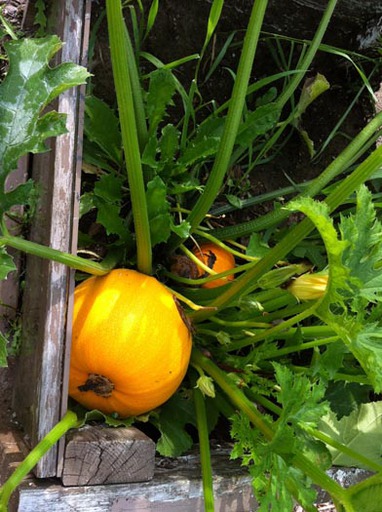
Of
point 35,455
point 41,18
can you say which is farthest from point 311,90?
point 35,455

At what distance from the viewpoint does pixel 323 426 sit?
1.73 metres

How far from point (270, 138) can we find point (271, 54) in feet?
0.91

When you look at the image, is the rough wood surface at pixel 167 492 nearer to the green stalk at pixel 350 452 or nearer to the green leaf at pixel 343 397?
the green leaf at pixel 343 397

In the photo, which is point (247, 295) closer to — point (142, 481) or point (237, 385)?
point (237, 385)

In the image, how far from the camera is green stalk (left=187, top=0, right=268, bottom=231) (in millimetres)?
1293

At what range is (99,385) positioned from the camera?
4.77 feet

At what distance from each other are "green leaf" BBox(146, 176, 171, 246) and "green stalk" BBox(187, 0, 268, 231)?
0.38 feet

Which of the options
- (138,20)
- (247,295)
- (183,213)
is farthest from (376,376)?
(138,20)

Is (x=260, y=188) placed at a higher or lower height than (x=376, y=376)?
higher

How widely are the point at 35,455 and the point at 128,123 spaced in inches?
25.9

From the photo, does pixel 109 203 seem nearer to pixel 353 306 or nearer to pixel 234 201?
pixel 234 201

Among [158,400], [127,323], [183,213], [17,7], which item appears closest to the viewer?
[127,323]

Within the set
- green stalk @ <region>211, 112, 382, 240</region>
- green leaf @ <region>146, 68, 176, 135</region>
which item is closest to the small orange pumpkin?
green stalk @ <region>211, 112, 382, 240</region>

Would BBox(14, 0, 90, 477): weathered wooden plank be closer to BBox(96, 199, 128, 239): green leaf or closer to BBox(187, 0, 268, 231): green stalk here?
BBox(96, 199, 128, 239): green leaf
